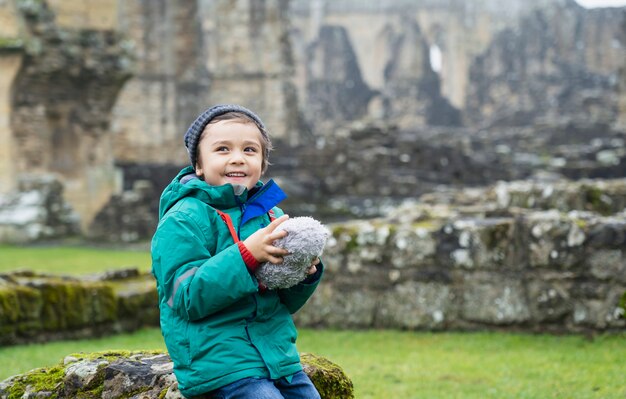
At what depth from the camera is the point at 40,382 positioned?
269 cm

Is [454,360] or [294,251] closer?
[294,251]

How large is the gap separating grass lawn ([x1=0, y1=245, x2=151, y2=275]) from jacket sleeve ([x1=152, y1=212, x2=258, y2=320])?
7365 mm

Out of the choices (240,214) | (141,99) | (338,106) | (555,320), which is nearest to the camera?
(240,214)

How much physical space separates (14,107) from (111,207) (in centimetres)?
271

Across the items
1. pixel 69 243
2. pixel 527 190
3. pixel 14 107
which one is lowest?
pixel 69 243

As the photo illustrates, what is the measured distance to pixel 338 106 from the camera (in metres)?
49.6

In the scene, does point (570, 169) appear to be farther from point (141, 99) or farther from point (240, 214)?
point (240, 214)

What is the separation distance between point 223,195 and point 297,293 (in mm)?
372

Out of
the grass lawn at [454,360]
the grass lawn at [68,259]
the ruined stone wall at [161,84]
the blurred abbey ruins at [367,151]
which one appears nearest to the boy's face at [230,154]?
the grass lawn at [454,360]

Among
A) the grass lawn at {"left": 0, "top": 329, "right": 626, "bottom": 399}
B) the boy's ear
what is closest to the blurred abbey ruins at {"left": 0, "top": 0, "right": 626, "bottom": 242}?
the grass lawn at {"left": 0, "top": 329, "right": 626, "bottom": 399}

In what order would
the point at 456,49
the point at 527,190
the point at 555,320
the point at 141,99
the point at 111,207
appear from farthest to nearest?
1. the point at 456,49
2. the point at 141,99
3. the point at 111,207
4. the point at 527,190
5. the point at 555,320

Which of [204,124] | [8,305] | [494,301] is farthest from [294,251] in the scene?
[494,301]

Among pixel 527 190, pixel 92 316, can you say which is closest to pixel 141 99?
pixel 527 190

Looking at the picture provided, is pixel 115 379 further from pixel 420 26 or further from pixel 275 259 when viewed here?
pixel 420 26
